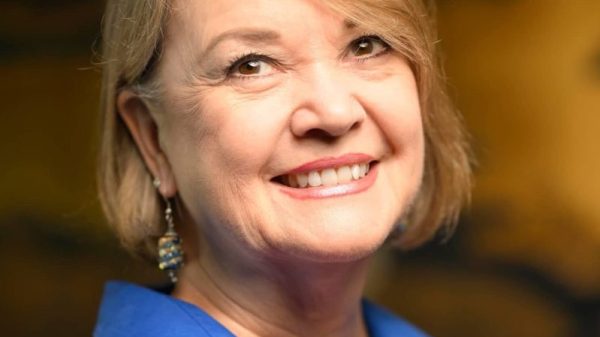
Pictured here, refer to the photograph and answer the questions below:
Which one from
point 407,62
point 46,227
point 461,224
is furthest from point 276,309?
point 46,227

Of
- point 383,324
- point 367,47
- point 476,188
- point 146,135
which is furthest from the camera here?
point 476,188

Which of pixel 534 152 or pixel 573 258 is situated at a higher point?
pixel 534 152

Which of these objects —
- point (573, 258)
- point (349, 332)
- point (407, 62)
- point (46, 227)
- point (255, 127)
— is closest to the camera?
point (255, 127)

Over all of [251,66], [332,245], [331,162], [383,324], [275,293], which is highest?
A: [251,66]

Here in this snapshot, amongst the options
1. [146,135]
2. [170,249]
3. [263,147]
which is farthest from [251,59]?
[170,249]

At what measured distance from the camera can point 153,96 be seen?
4.96ft

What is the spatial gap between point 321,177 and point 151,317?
1.08ft

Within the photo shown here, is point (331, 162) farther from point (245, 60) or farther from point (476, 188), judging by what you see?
point (476, 188)

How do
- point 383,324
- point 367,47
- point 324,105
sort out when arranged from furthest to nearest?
point 383,324 → point 367,47 → point 324,105

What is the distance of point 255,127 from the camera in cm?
137

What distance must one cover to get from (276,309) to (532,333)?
1.21 meters

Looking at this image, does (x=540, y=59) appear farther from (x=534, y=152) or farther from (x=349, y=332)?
(x=349, y=332)

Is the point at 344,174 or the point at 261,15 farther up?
the point at 261,15

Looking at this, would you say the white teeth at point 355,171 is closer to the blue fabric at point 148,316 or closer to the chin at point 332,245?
the chin at point 332,245
